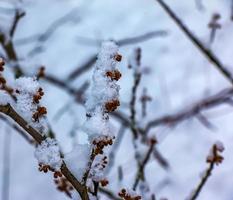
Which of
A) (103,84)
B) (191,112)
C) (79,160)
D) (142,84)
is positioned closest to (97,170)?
(79,160)

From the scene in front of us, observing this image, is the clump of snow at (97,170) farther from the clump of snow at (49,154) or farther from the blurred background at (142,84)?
the blurred background at (142,84)

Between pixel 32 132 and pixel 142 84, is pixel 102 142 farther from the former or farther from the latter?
pixel 142 84

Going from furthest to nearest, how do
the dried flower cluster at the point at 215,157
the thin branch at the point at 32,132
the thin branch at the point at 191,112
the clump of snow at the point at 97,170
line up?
the thin branch at the point at 191,112
the dried flower cluster at the point at 215,157
the clump of snow at the point at 97,170
the thin branch at the point at 32,132

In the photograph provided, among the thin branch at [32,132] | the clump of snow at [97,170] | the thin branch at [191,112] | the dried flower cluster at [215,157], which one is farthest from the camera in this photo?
the thin branch at [191,112]

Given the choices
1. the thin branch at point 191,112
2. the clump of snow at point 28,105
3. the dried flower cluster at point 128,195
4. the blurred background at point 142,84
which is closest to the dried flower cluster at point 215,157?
the dried flower cluster at point 128,195

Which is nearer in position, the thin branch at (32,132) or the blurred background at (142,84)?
the thin branch at (32,132)

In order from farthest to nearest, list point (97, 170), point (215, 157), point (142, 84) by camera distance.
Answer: point (142, 84) < point (215, 157) < point (97, 170)

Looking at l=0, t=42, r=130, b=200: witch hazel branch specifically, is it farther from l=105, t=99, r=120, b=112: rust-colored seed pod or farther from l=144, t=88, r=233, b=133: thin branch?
l=144, t=88, r=233, b=133: thin branch
